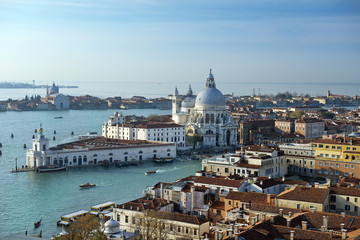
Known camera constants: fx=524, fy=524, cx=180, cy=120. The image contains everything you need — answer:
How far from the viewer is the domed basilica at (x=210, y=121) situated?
2677 centimetres

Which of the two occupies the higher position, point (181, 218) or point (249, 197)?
point (249, 197)

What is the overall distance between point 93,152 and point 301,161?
327 inches

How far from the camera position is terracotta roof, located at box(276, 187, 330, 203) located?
8.63 meters

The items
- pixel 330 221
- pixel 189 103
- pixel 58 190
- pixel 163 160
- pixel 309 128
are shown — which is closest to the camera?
pixel 330 221

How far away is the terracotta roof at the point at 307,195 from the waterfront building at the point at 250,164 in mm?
3215

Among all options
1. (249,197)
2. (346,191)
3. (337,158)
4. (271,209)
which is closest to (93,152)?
(337,158)

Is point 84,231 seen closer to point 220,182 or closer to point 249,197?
point 249,197

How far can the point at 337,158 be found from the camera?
44.7 feet

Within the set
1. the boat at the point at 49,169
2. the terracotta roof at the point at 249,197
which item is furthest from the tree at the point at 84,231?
the boat at the point at 49,169

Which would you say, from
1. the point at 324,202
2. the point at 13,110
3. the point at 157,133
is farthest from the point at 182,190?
the point at 13,110

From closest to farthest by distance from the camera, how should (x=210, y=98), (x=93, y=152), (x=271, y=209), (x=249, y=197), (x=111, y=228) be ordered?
1. (x=111, y=228)
2. (x=271, y=209)
3. (x=249, y=197)
4. (x=93, y=152)
5. (x=210, y=98)

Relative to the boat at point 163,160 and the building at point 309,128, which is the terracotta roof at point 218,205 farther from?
the building at point 309,128

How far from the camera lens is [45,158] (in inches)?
709

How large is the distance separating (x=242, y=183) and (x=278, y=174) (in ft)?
12.2
